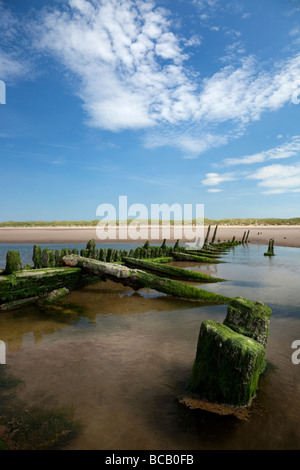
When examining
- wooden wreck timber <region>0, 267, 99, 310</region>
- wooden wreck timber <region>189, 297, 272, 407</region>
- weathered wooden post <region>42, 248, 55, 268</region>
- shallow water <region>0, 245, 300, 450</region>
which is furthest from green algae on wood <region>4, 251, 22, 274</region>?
wooden wreck timber <region>189, 297, 272, 407</region>

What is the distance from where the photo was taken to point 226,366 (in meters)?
3.17

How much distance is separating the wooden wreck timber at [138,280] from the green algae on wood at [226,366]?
502 cm

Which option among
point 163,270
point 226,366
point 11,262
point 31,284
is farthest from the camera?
point 163,270

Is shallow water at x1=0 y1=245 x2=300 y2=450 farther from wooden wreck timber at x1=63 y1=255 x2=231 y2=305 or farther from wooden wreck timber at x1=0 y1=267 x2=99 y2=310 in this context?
wooden wreck timber at x1=63 y1=255 x2=231 y2=305

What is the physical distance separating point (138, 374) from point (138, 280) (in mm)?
4756

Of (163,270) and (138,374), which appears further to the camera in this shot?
(163,270)

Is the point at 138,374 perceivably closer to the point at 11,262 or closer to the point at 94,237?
the point at 11,262

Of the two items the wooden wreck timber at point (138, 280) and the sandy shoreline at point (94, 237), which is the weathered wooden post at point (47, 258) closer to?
the wooden wreck timber at point (138, 280)

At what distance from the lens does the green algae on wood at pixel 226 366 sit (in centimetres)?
312

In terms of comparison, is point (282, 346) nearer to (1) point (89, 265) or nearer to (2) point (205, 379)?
(2) point (205, 379)

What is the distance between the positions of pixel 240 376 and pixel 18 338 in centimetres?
459

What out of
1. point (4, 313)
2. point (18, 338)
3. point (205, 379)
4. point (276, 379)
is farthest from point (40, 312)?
point (276, 379)

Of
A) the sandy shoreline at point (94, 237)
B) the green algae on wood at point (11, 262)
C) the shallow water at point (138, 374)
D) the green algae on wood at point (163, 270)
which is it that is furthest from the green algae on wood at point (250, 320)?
the sandy shoreline at point (94, 237)

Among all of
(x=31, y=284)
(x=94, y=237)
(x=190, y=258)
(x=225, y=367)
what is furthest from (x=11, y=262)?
(x=94, y=237)
